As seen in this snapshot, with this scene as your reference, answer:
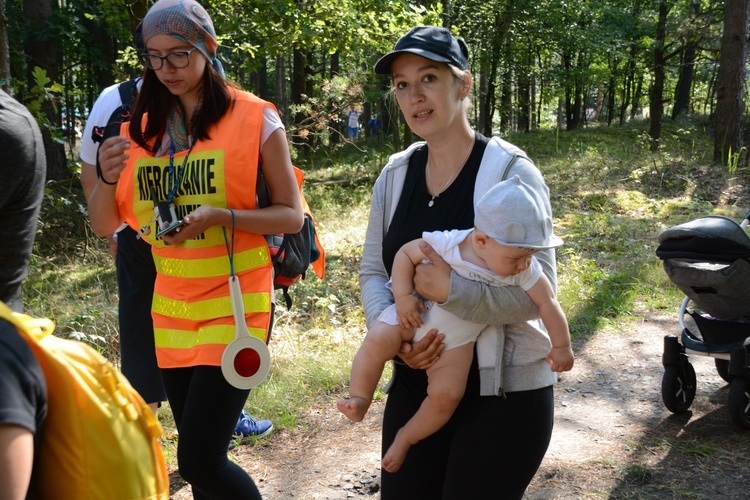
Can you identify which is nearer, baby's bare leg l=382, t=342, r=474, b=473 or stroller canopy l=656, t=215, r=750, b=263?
baby's bare leg l=382, t=342, r=474, b=473

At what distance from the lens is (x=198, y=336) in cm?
275

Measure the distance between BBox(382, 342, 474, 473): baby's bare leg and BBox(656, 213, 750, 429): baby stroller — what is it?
2875 millimetres

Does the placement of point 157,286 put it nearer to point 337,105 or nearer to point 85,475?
point 85,475

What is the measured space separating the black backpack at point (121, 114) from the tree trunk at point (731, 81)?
434 inches

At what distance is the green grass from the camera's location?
227 inches

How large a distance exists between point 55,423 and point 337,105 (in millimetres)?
11184

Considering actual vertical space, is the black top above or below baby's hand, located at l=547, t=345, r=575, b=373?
above

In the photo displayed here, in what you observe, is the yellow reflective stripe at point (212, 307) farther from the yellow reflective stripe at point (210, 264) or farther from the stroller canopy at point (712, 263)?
the stroller canopy at point (712, 263)

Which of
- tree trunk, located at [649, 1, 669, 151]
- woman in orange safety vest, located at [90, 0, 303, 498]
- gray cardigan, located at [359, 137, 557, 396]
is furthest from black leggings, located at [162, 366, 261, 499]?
tree trunk, located at [649, 1, 669, 151]

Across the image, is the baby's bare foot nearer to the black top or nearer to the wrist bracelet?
the black top

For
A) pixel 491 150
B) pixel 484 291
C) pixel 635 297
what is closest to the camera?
pixel 484 291

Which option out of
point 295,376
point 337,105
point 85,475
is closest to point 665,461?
point 295,376

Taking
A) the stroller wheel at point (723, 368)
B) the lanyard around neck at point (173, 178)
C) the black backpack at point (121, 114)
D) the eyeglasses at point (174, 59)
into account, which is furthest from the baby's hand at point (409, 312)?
the stroller wheel at point (723, 368)

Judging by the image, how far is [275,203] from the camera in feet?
9.43
